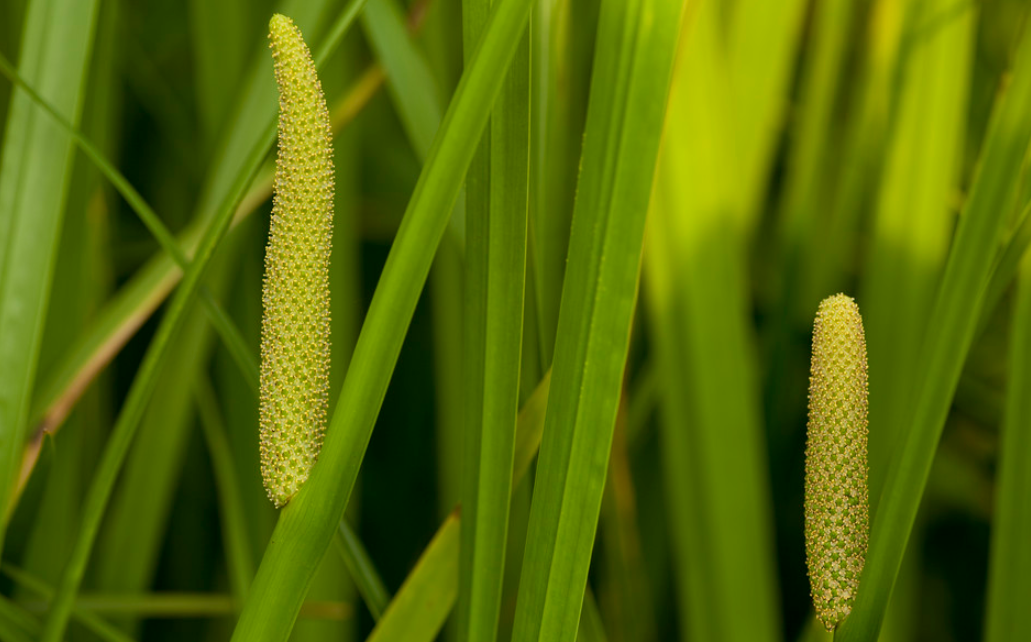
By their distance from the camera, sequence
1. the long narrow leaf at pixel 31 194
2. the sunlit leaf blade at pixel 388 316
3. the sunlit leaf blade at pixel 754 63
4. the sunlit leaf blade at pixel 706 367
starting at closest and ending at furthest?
the sunlit leaf blade at pixel 388 316, the long narrow leaf at pixel 31 194, the sunlit leaf blade at pixel 706 367, the sunlit leaf blade at pixel 754 63

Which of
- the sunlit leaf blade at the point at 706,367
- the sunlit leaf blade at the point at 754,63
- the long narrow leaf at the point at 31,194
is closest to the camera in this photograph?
the long narrow leaf at the point at 31,194

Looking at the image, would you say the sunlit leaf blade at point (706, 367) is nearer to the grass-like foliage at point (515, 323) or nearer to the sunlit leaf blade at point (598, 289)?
the grass-like foliage at point (515, 323)

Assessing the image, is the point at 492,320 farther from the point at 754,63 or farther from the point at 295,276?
the point at 754,63

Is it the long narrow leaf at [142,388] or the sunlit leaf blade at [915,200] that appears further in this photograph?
the sunlit leaf blade at [915,200]

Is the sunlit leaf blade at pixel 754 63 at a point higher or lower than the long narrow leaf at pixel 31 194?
higher

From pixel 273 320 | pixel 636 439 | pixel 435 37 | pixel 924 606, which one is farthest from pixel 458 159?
pixel 924 606

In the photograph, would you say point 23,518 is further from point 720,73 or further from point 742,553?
point 720,73

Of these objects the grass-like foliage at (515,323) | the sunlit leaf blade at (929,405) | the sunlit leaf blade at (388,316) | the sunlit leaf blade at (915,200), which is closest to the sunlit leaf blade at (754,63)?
the grass-like foliage at (515,323)

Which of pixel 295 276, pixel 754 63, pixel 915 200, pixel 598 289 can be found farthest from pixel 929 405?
pixel 754 63
